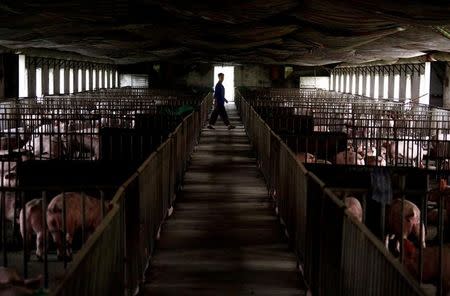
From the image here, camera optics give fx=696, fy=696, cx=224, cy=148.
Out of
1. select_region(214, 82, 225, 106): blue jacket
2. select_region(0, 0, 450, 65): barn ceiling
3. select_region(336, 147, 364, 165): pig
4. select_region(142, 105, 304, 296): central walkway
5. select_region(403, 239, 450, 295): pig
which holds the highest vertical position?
select_region(0, 0, 450, 65): barn ceiling

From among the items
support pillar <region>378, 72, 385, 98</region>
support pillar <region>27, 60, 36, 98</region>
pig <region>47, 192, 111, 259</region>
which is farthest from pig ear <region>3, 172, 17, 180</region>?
support pillar <region>378, 72, 385, 98</region>

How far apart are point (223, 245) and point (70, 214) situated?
2043 millimetres

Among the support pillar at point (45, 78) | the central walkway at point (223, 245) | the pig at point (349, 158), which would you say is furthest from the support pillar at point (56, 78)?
the pig at point (349, 158)

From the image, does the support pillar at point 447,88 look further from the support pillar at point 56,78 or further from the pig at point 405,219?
the pig at point 405,219

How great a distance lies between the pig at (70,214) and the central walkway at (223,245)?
88cm

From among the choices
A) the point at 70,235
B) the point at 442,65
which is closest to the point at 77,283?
the point at 70,235

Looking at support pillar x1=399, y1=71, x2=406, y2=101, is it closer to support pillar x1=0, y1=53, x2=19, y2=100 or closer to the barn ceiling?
the barn ceiling

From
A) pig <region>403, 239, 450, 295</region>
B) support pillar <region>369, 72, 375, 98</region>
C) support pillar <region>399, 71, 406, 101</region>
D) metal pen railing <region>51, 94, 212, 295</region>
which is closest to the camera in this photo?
metal pen railing <region>51, 94, 212, 295</region>

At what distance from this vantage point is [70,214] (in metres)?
7.83

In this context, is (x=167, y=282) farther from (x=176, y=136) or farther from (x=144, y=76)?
(x=144, y=76)

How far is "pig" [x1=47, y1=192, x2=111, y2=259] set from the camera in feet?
25.0

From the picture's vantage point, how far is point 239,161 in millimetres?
17188

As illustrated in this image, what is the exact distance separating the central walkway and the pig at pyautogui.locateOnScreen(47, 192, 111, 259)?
2.89 feet

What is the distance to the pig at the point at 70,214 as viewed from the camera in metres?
7.61
